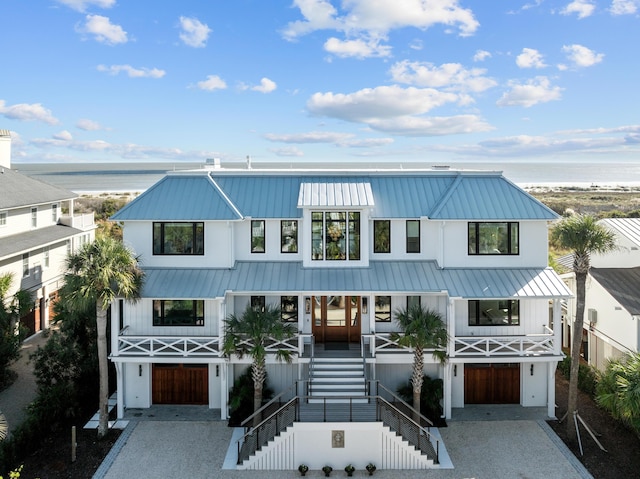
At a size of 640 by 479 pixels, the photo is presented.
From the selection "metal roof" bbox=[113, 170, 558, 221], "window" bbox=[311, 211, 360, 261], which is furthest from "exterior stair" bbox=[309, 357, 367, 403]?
"metal roof" bbox=[113, 170, 558, 221]

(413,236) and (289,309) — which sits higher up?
(413,236)

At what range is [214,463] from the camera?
54.8ft

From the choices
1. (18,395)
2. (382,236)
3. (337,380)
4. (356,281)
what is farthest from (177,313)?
(382,236)

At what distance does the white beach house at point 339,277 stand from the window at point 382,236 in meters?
0.04

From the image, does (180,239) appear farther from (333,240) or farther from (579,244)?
(579,244)

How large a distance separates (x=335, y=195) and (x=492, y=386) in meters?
10.2

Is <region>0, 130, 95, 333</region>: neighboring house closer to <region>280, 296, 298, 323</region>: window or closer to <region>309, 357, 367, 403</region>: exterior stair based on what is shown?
<region>280, 296, 298, 323</region>: window

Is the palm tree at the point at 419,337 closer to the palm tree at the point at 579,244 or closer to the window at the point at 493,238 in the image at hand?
the window at the point at 493,238

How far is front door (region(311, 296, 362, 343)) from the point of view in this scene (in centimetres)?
2109

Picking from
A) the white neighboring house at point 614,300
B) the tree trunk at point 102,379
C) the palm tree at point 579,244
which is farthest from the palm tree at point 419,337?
the tree trunk at point 102,379

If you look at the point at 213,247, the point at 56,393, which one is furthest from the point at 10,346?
the point at 213,247

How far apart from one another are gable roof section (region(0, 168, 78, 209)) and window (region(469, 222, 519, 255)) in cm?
2499

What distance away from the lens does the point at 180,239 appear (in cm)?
2105

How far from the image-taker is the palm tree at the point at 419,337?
17828 millimetres
